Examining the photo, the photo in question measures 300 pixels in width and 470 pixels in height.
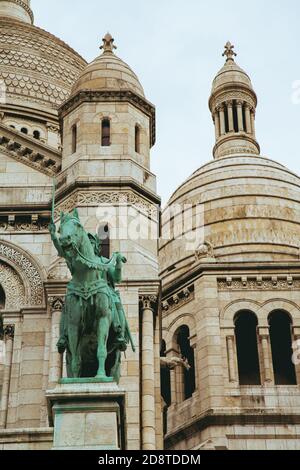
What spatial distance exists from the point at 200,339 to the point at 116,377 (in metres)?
18.2

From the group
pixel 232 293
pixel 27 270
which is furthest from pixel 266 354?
pixel 27 270

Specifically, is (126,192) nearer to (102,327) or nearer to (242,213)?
(102,327)

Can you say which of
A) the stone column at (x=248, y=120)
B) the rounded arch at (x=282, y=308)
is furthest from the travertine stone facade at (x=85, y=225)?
the stone column at (x=248, y=120)

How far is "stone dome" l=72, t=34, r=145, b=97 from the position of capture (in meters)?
27.7

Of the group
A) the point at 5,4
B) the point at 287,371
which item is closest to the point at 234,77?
the point at 5,4

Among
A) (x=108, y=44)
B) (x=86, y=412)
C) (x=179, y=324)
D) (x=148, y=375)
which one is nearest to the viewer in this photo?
(x=86, y=412)

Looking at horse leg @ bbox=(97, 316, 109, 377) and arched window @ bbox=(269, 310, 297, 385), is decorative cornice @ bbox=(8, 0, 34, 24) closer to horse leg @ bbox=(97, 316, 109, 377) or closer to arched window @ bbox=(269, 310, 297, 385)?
arched window @ bbox=(269, 310, 297, 385)

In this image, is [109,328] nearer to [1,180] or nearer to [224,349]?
[1,180]

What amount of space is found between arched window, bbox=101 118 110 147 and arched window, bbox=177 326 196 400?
1250 cm

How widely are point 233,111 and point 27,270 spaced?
30970 mm

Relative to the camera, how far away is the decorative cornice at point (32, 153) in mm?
27312

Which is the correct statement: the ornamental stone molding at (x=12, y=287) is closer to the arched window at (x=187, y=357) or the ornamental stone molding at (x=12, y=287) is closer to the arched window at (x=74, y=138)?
the arched window at (x=74, y=138)

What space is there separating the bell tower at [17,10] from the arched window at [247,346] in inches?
1039

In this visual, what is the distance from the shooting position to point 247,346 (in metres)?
38.3
